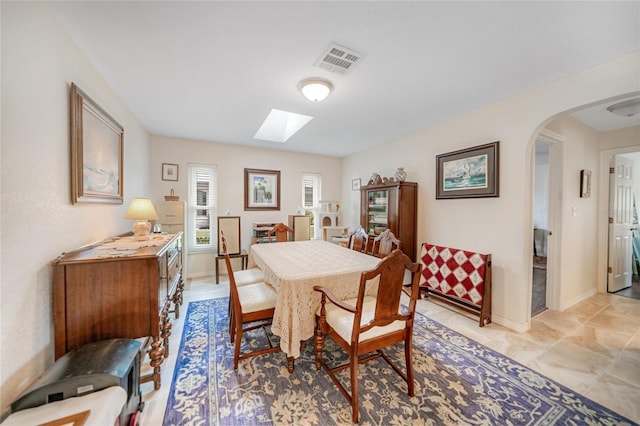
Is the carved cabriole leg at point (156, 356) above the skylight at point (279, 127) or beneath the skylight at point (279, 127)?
beneath

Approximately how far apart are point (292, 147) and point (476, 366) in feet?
13.8

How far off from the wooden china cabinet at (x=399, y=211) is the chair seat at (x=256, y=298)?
2.18 meters

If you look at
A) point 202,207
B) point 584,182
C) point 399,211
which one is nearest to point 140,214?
point 202,207

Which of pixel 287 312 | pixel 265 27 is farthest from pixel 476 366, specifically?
pixel 265 27

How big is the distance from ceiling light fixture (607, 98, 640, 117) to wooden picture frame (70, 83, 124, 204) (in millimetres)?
5051

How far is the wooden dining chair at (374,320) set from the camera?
1.40 meters

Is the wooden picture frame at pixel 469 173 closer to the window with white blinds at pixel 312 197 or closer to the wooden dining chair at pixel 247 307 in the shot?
the wooden dining chair at pixel 247 307

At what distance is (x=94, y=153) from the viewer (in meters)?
1.93

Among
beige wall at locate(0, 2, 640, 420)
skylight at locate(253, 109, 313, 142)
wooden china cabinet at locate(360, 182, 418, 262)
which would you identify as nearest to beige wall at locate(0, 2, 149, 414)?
beige wall at locate(0, 2, 640, 420)

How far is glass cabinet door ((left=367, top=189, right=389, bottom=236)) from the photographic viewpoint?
3781 mm

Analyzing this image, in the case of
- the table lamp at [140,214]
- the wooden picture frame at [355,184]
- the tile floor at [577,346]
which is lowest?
the tile floor at [577,346]

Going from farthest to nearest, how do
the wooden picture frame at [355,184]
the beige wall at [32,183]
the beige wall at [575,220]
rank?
the wooden picture frame at [355,184] → the beige wall at [575,220] → the beige wall at [32,183]

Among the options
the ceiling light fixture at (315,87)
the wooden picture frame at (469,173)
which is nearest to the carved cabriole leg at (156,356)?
the ceiling light fixture at (315,87)

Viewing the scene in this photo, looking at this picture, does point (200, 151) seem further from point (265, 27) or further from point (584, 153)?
point (584, 153)
